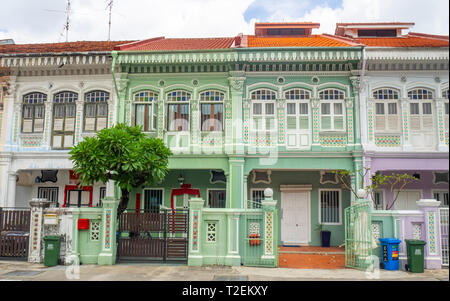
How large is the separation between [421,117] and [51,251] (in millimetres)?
13746

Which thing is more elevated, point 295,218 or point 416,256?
point 295,218

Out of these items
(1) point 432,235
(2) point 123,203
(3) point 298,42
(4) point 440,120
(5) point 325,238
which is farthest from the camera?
(3) point 298,42

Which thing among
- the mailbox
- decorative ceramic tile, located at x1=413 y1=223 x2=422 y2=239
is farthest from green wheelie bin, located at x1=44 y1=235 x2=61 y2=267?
decorative ceramic tile, located at x1=413 y1=223 x2=422 y2=239

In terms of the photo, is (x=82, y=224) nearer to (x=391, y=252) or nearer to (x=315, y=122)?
(x=391, y=252)

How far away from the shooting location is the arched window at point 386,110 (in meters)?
15.3

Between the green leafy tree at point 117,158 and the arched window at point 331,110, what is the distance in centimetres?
683

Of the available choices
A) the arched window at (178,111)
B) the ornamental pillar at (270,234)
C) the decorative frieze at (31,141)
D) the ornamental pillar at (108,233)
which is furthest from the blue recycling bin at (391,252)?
the decorative frieze at (31,141)

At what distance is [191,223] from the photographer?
11484 millimetres

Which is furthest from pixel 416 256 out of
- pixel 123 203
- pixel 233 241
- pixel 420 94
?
pixel 123 203

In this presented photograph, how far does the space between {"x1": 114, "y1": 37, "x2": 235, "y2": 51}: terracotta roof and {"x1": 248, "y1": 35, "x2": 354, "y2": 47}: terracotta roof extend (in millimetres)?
1215

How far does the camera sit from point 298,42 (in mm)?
16734

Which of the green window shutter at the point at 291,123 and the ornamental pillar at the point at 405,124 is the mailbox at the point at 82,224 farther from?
the ornamental pillar at the point at 405,124

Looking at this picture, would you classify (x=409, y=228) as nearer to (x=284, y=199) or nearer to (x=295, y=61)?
(x=284, y=199)
